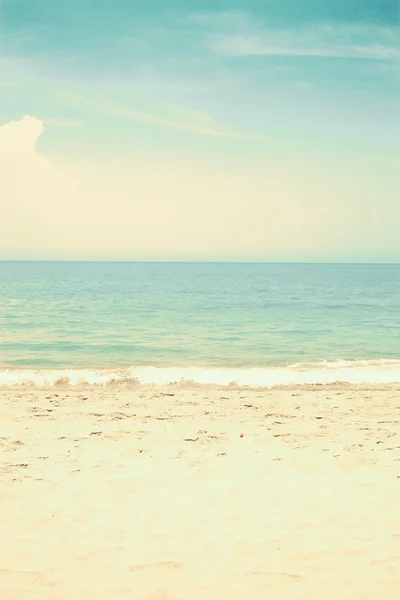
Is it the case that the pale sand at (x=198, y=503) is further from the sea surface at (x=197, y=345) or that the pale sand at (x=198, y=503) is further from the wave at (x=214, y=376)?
the sea surface at (x=197, y=345)

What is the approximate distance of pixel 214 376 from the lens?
44.7 feet

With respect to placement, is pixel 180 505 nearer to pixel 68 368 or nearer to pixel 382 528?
pixel 382 528

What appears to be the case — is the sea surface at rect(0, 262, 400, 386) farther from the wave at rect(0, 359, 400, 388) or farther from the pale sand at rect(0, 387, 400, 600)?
the pale sand at rect(0, 387, 400, 600)

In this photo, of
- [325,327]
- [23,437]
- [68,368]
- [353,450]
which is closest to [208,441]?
[353,450]

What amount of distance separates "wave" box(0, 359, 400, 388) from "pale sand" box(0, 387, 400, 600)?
309 cm

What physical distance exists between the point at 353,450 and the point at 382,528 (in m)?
2.25

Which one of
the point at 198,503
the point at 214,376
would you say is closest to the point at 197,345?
the point at 214,376

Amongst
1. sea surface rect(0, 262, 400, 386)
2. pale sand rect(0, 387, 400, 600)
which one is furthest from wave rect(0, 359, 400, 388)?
pale sand rect(0, 387, 400, 600)

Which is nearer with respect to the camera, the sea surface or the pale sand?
the pale sand

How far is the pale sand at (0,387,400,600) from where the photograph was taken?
4.41 meters

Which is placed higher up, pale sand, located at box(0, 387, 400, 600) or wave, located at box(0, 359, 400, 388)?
pale sand, located at box(0, 387, 400, 600)

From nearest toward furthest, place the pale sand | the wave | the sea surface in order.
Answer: the pale sand
the wave
the sea surface

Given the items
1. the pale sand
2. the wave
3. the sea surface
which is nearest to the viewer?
the pale sand

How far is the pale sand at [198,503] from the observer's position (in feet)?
14.5
